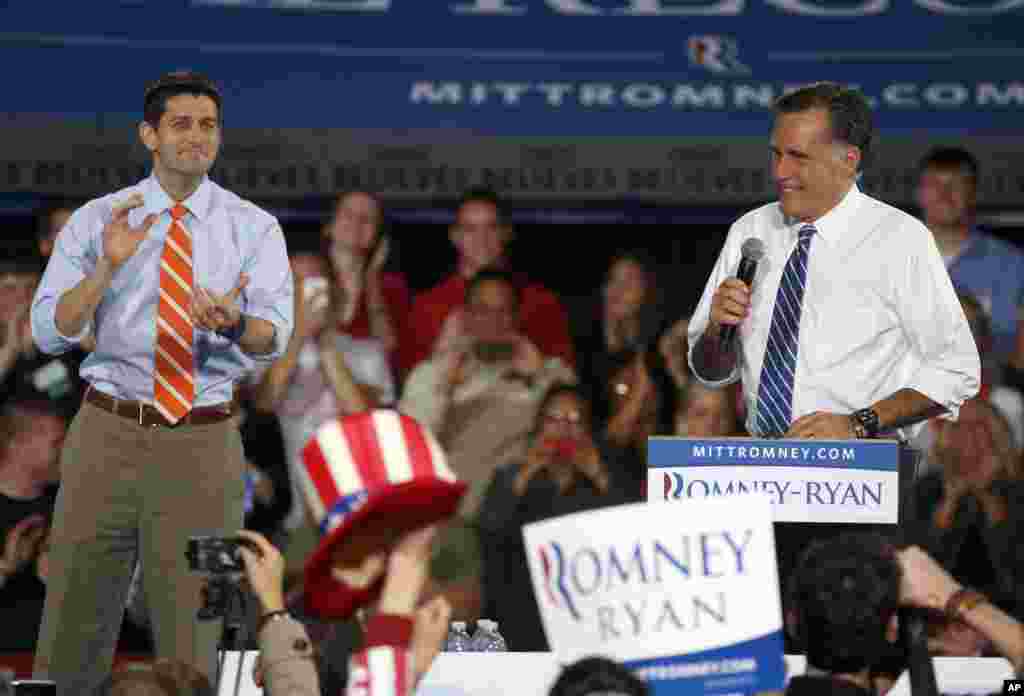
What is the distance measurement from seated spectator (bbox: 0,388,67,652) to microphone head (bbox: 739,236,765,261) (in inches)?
→ 107

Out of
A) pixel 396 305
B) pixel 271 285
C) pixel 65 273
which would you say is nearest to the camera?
pixel 65 273

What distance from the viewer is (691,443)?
170 inches

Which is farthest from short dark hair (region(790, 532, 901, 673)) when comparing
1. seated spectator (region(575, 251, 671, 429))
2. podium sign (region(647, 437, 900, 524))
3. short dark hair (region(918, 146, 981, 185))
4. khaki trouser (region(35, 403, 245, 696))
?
Answer: short dark hair (region(918, 146, 981, 185))

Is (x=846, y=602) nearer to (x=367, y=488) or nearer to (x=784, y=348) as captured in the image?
(x=367, y=488)

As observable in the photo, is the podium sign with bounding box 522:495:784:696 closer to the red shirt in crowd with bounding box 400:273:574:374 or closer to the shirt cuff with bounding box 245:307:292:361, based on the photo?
the shirt cuff with bounding box 245:307:292:361

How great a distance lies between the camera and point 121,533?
15.6 ft

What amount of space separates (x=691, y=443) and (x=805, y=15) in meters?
3.79

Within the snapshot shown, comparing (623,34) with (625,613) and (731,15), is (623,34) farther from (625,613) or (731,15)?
(625,613)

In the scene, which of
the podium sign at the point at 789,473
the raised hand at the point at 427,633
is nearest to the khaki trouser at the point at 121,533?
the podium sign at the point at 789,473

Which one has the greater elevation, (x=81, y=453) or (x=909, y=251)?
(x=909, y=251)

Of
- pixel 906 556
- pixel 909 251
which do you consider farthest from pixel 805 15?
pixel 906 556

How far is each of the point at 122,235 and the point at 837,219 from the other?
1579mm

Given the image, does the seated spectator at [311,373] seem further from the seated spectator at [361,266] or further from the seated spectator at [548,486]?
the seated spectator at [548,486]

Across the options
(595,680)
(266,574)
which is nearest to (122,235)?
(266,574)
